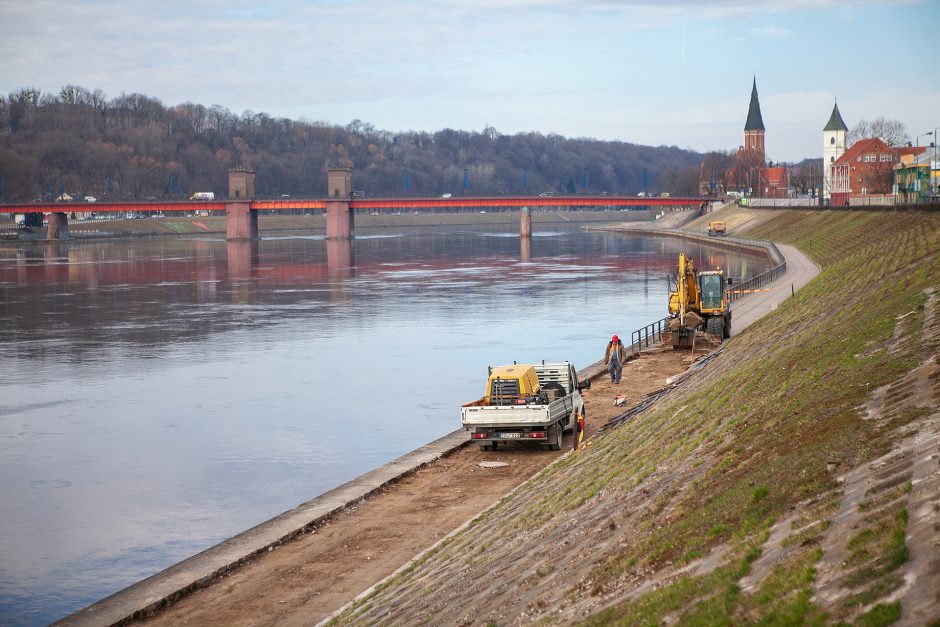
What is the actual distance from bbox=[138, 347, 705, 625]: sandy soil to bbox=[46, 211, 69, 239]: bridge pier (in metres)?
172

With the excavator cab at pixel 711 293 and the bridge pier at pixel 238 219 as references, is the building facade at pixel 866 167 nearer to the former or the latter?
the bridge pier at pixel 238 219

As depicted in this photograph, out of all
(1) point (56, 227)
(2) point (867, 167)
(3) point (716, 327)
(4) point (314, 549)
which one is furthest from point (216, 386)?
(2) point (867, 167)

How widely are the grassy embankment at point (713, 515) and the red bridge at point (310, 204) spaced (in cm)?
15854

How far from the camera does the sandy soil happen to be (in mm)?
18797

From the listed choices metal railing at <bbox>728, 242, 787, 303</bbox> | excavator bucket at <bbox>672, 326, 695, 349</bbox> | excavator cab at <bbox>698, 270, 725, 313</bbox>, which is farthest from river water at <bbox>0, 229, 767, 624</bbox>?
excavator cab at <bbox>698, 270, 725, 313</bbox>

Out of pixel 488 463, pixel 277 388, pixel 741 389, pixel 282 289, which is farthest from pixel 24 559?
pixel 282 289

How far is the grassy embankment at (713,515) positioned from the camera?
11.6m

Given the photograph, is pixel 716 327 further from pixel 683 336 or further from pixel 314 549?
pixel 314 549

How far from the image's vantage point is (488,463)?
28.9 m

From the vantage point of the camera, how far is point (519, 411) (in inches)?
1145

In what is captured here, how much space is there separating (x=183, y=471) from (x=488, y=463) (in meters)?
8.72

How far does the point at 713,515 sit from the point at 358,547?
916 cm

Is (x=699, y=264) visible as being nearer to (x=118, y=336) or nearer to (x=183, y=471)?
(x=118, y=336)

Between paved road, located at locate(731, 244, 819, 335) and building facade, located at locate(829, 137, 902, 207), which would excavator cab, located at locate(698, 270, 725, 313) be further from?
building facade, located at locate(829, 137, 902, 207)
